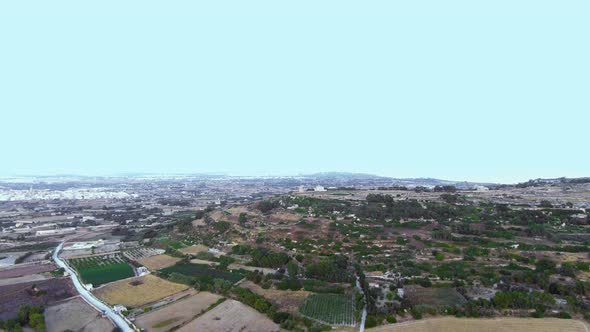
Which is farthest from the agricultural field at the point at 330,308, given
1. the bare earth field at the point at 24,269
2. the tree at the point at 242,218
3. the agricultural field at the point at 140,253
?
the bare earth field at the point at 24,269

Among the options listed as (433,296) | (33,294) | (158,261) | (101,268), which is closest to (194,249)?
(158,261)

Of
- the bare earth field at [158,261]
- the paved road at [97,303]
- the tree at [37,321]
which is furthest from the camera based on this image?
the bare earth field at [158,261]

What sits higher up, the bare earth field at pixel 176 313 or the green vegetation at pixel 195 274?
the green vegetation at pixel 195 274

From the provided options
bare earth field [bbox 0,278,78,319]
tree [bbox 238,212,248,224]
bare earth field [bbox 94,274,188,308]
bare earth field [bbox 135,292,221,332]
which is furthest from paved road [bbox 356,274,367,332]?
bare earth field [bbox 0,278,78,319]

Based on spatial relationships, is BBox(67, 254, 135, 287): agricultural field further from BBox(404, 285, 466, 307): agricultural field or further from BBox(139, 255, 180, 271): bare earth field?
BBox(404, 285, 466, 307): agricultural field

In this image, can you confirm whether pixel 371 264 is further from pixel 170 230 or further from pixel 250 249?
pixel 170 230

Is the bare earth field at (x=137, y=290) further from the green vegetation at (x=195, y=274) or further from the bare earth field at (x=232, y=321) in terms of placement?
the bare earth field at (x=232, y=321)
